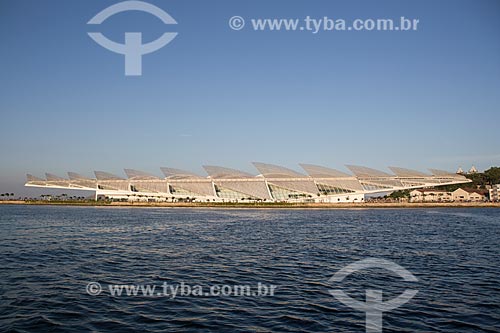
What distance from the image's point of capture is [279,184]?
308ft

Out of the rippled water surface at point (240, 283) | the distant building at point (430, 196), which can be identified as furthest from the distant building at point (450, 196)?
the rippled water surface at point (240, 283)

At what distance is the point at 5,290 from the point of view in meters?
10.5

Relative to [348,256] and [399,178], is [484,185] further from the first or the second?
[348,256]

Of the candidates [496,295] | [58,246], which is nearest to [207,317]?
[496,295]

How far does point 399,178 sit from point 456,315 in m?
86.5

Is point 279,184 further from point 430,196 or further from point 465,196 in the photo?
point 465,196

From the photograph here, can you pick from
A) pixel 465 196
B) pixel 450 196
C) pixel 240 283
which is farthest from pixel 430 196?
pixel 240 283

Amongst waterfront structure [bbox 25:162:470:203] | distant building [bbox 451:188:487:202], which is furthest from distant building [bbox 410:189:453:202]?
waterfront structure [bbox 25:162:470:203]

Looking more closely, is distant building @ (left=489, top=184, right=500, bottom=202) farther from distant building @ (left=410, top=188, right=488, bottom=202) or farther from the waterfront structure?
the waterfront structure

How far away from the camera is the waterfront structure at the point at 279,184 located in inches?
3575

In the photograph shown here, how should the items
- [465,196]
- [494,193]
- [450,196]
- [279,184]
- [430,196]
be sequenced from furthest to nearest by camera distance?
1. [494,193]
2. [430,196]
3. [450,196]
4. [465,196]
5. [279,184]

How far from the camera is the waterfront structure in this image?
90812mm

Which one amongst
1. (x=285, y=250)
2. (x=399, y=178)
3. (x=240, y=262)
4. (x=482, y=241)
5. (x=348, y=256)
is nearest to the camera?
(x=240, y=262)

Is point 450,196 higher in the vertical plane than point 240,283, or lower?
higher
